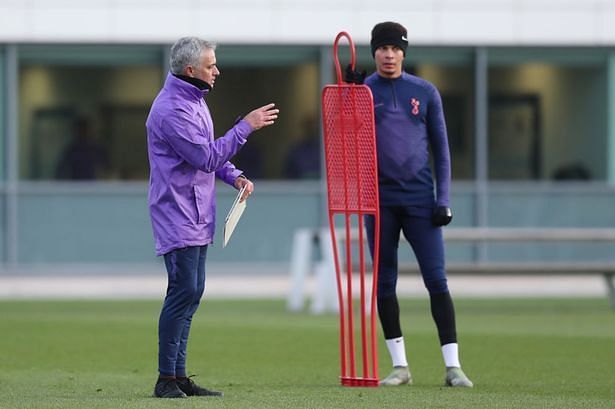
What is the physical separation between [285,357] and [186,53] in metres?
3.61

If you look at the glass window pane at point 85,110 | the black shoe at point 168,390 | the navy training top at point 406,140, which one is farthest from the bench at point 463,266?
the black shoe at point 168,390

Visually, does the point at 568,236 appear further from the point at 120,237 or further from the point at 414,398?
the point at 414,398

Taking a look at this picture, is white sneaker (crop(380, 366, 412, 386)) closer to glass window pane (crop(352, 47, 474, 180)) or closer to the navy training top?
the navy training top

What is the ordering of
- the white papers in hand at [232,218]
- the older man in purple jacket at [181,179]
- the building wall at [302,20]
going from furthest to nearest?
the building wall at [302,20] → the white papers in hand at [232,218] → the older man in purple jacket at [181,179]

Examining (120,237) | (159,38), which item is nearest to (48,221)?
(120,237)

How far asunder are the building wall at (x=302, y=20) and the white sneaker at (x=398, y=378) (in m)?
12.0

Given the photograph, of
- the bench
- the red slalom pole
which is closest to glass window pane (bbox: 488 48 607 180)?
the bench

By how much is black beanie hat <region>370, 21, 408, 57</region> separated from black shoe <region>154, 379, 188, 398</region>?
2237mm

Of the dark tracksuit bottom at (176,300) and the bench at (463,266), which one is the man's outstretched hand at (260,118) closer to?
the dark tracksuit bottom at (176,300)

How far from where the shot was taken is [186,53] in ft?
25.8

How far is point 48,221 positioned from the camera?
2033 cm

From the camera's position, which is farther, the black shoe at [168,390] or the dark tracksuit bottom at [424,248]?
the dark tracksuit bottom at [424,248]

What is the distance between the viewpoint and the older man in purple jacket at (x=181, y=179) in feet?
25.5

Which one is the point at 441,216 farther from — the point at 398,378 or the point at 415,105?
the point at 398,378
